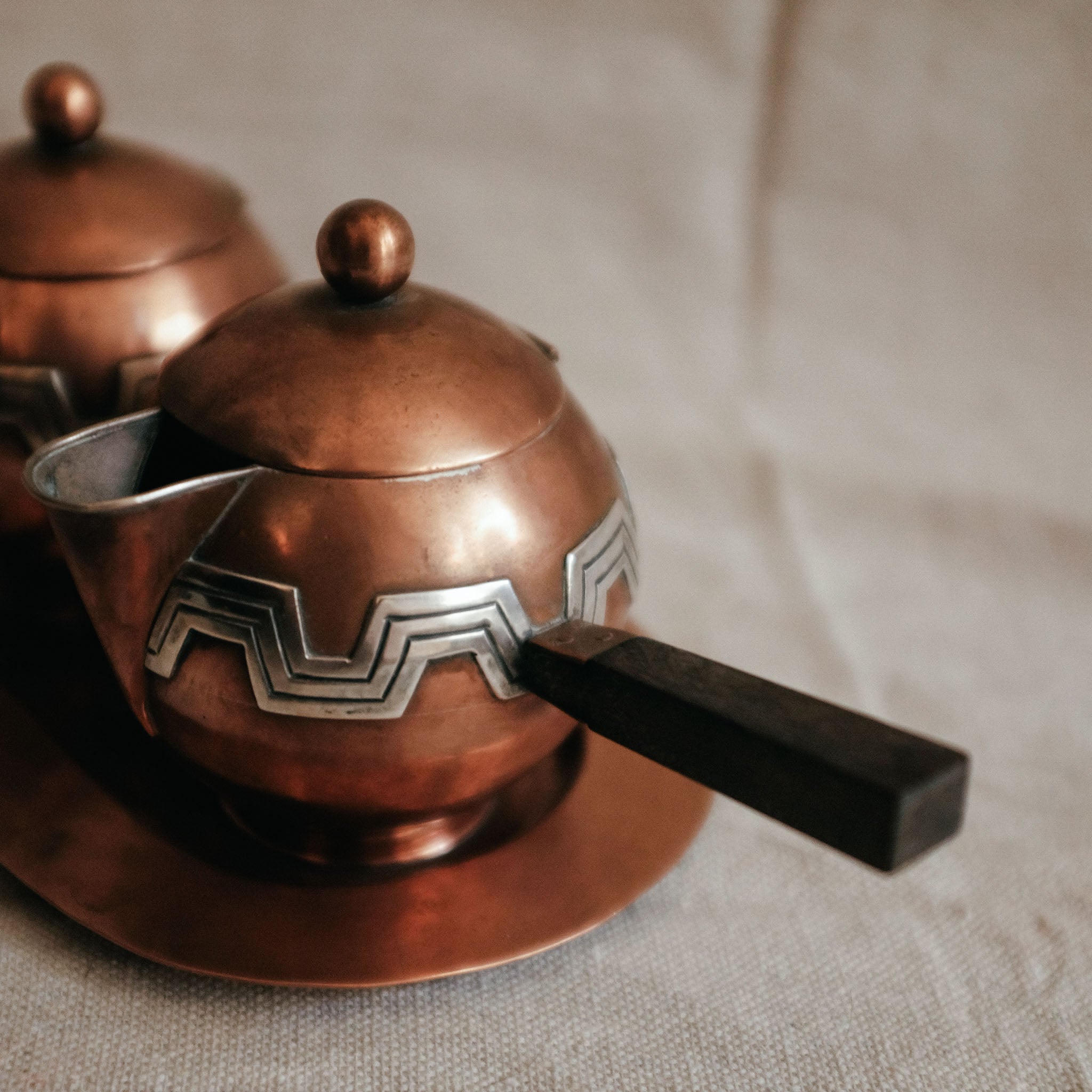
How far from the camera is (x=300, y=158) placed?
42.4 inches

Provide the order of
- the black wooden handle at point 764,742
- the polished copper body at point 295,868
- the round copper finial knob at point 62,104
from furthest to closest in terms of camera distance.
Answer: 1. the round copper finial knob at point 62,104
2. the polished copper body at point 295,868
3. the black wooden handle at point 764,742

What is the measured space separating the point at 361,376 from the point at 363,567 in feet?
0.24

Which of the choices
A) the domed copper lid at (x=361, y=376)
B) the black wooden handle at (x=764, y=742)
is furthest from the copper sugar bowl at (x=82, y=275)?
the black wooden handle at (x=764, y=742)

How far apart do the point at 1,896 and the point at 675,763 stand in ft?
1.06

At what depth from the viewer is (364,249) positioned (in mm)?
516

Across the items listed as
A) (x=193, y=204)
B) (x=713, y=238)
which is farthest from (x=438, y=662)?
(x=713, y=238)

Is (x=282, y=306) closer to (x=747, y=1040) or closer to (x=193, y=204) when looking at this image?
(x=193, y=204)

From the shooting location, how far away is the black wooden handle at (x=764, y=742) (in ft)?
1.37

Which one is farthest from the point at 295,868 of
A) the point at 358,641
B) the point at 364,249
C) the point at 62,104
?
the point at 62,104

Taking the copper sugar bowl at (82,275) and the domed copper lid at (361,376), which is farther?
the copper sugar bowl at (82,275)

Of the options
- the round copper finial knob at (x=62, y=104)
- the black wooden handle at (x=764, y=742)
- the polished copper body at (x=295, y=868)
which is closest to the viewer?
the black wooden handle at (x=764, y=742)

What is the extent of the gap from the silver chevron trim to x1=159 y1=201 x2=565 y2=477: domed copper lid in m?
0.05

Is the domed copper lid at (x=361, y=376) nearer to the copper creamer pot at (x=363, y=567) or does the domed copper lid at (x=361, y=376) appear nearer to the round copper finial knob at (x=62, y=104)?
the copper creamer pot at (x=363, y=567)

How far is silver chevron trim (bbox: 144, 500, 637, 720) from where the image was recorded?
0.49m
